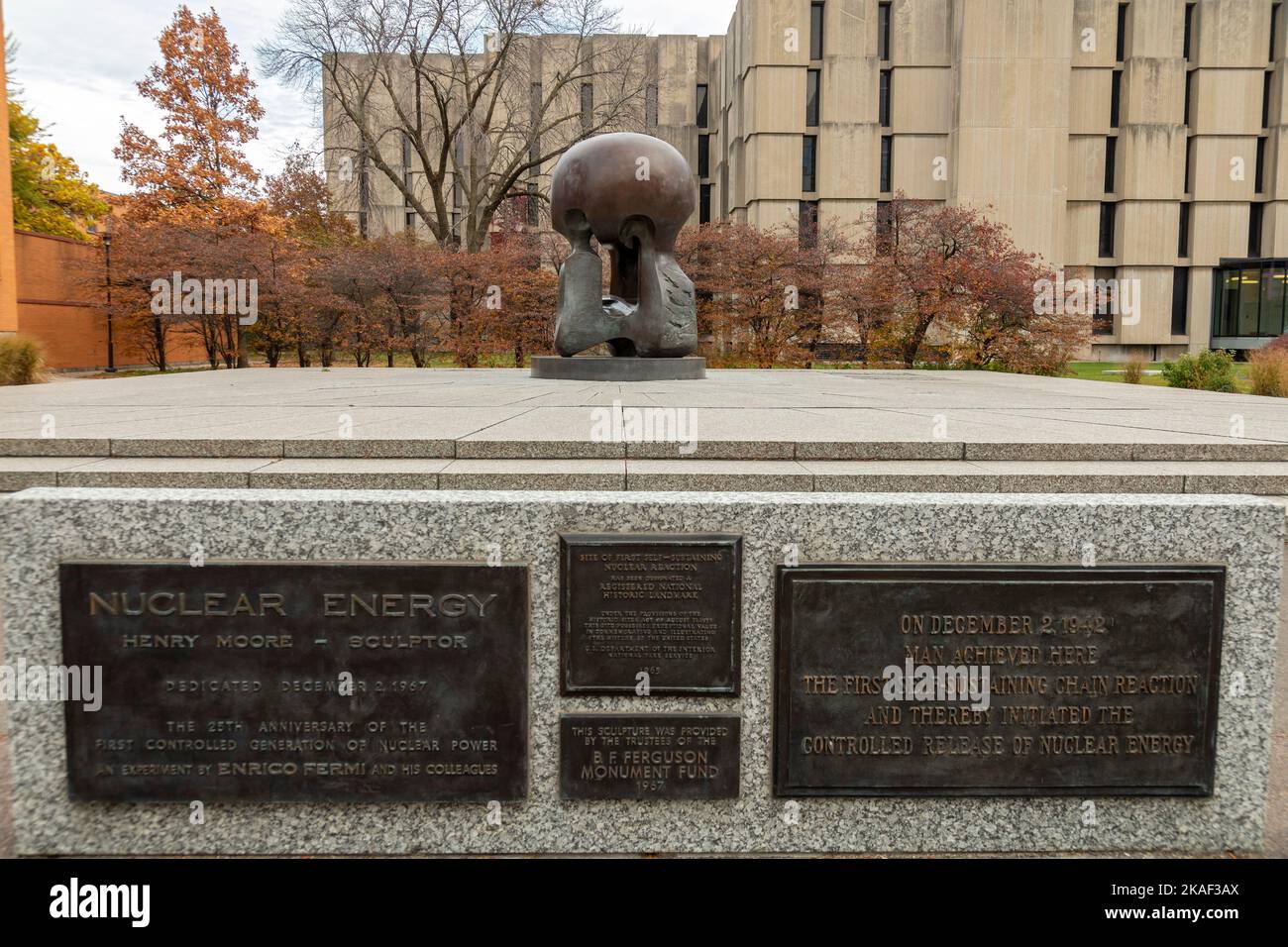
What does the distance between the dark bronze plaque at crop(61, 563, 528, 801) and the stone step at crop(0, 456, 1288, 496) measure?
78.0 inches

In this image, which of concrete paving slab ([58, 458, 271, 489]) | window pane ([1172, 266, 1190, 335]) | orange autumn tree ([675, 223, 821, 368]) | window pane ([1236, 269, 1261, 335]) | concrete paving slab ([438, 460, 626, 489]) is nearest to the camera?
concrete paving slab ([438, 460, 626, 489])

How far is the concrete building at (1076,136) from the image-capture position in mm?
35031

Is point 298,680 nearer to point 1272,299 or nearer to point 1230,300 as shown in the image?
point 1272,299

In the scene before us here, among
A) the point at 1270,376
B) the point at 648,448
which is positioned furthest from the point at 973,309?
the point at 648,448

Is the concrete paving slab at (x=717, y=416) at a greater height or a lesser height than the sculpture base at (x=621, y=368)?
lesser

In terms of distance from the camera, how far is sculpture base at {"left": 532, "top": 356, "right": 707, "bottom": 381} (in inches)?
485

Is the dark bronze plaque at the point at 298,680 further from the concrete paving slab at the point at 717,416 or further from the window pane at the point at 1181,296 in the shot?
the window pane at the point at 1181,296

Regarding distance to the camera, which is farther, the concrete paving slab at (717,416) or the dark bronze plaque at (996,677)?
the concrete paving slab at (717,416)

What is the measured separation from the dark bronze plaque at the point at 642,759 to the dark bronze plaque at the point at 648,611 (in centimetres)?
11

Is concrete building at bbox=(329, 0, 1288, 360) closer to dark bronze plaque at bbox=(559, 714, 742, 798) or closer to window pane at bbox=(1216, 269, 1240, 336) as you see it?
window pane at bbox=(1216, 269, 1240, 336)

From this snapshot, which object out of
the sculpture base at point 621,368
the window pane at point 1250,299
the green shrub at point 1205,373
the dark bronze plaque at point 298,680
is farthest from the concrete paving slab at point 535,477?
the window pane at point 1250,299

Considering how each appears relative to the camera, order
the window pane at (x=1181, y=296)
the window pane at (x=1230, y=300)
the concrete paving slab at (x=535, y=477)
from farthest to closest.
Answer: the window pane at (x=1181, y=296) < the window pane at (x=1230, y=300) < the concrete paving slab at (x=535, y=477)

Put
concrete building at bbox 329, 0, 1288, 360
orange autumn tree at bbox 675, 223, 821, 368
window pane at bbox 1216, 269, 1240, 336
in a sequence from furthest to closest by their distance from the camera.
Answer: window pane at bbox 1216, 269, 1240, 336
concrete building at bbox 329, 0, 1288, 360
orange autumn tree at bbox 675, 223, 821, 368

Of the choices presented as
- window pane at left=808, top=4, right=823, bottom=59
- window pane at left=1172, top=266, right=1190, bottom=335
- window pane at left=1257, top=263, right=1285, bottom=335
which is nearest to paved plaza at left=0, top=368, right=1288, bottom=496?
window pane at left=808, top=4, right=823, bottom=59
